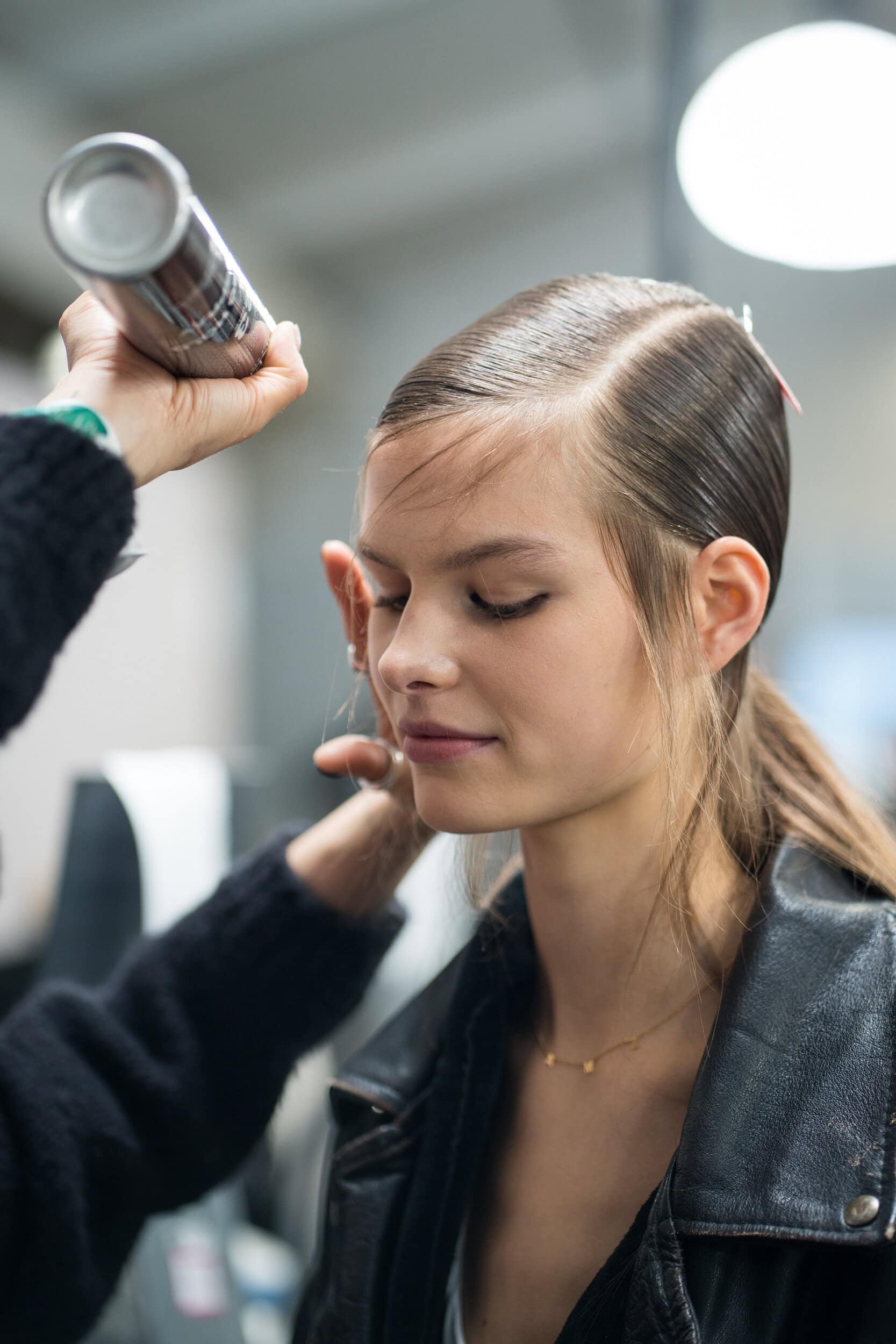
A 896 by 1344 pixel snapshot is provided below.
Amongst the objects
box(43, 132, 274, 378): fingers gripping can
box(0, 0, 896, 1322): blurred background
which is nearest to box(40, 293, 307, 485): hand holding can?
box(43, 132, 274, 378): fingers gripping can

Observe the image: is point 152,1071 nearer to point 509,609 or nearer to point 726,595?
point 509,609

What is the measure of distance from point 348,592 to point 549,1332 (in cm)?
67

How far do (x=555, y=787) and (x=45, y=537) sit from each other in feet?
1.38

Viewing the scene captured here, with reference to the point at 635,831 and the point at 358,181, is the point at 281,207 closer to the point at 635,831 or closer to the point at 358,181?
the point at 358,181

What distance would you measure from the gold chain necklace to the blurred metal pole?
1815mm

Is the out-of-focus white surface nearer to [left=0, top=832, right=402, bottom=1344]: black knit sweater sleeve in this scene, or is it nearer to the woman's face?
[left=0, top=832, right=402, bottom=1344]: black knit sweater sleeve

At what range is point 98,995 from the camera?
1145mm

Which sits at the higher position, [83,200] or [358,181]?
[358,181]

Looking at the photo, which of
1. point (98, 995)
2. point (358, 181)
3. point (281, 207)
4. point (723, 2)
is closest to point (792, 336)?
point (723, 2)

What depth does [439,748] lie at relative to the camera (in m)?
0.85

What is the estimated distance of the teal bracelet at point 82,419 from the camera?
70 cm

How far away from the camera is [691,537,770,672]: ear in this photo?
2.88ft

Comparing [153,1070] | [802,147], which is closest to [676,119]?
[802,147]

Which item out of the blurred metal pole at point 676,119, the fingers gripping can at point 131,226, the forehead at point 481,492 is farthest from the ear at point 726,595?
the blurred metal pole at point 676,119
